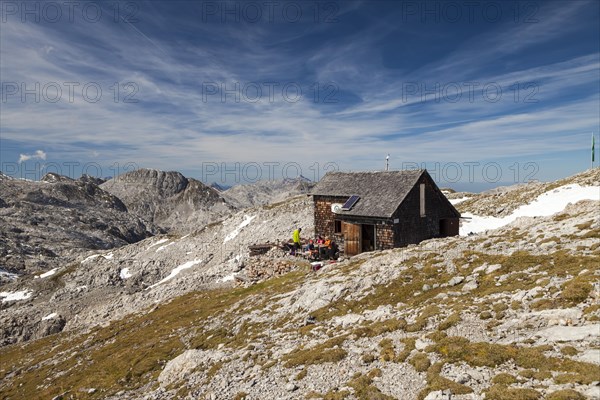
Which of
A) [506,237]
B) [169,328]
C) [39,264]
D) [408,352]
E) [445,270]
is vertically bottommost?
[39,264]

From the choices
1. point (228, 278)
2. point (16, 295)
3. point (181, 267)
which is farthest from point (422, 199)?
point (16, 295)

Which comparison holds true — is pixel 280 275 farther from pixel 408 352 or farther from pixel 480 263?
pixel 408 352

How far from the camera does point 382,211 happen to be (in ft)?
119

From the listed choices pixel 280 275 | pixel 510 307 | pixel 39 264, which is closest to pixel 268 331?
pixel 510 307

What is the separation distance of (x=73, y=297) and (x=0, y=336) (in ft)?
43.2

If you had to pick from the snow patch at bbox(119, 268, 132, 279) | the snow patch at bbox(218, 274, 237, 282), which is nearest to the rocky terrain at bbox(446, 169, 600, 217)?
the snow patch at bbox(218, 274, 237, 282)

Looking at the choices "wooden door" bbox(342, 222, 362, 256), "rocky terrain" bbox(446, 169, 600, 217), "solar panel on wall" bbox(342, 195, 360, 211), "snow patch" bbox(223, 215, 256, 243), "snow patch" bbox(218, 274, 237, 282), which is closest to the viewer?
"wooden door" bbox(342, 222, 362, 256)

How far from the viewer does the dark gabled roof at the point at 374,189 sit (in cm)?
3681

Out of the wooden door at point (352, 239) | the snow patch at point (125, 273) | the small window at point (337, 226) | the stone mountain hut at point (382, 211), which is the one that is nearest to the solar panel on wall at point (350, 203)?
the stone mountain hut at point (382, 211)

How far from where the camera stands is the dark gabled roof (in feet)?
121

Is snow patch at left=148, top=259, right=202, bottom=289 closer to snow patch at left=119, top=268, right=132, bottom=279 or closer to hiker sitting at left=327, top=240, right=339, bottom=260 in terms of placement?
snow patch at left=119, top=268, right=132, bottom=279

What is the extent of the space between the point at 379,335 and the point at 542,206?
1902 inches

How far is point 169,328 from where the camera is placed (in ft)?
102

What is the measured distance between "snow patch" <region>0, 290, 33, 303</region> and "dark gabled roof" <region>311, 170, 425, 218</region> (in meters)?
83.8
